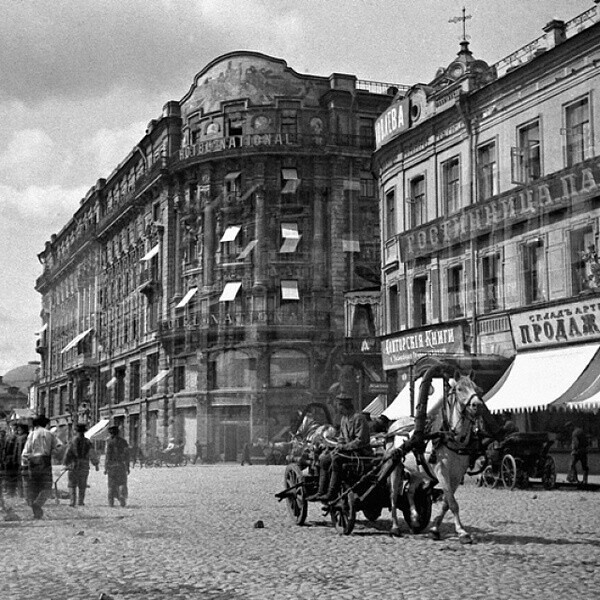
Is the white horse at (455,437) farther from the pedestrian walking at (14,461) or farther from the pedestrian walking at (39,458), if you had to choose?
the pedestrian walking at (14,461)

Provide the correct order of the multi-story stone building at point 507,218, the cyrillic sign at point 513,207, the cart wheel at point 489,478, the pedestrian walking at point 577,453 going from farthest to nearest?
the cyrillic sign at point 513,207, the multi-story stone building at point 507,218, the pedestrian walking at point 577,453, the cart wheel at point 489,478

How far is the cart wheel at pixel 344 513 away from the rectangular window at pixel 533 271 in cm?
1292

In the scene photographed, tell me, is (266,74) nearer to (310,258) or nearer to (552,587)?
(310,258)

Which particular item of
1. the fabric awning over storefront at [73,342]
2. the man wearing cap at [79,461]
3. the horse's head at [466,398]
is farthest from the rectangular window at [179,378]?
the horse's head at [466,398]

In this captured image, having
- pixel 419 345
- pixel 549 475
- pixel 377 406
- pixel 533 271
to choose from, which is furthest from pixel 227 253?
pixel 549 475

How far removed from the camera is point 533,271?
2461cm

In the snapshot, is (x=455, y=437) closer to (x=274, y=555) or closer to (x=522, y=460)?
(x=274, y=555)

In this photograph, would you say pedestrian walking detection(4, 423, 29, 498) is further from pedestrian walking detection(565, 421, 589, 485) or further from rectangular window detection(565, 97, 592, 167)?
rectangular window detection(565, 97, 592, 167)

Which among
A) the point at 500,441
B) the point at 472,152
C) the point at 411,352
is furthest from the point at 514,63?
the point at 500,441

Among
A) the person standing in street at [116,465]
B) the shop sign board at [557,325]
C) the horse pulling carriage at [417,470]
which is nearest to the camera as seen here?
the horse pulling carriage at [417,470]

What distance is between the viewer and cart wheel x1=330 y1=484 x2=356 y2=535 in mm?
11977

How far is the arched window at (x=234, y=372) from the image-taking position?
40.2 meters

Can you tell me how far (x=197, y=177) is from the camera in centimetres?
4631

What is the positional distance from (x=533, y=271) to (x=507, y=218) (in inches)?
65.3
